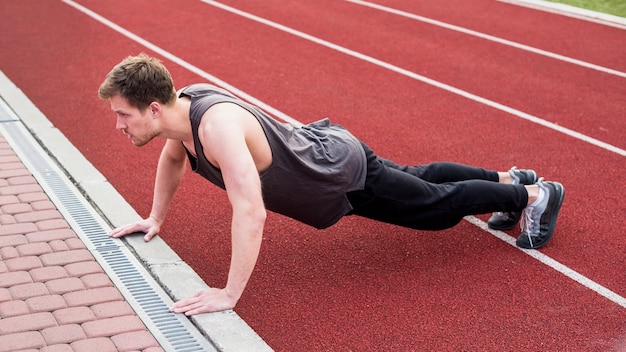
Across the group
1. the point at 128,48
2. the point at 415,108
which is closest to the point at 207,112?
the point at 415,108

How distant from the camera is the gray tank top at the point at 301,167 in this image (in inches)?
165

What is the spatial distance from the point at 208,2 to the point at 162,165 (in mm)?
8574

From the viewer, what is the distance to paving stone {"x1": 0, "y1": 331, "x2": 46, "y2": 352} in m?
3.81

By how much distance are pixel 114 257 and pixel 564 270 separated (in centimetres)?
270

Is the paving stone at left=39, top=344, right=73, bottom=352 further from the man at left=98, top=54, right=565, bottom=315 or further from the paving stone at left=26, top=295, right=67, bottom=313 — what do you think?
the man at left=98, top=54, right=565, bottom=315

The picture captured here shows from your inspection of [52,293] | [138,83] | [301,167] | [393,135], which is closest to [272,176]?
[301,167]

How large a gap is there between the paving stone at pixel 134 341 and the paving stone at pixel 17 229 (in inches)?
55.8

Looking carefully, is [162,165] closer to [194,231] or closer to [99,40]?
[194,231]

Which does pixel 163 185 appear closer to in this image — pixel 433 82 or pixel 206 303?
pixel 206 303

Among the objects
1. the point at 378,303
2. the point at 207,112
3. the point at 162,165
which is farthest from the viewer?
the point at 162,165

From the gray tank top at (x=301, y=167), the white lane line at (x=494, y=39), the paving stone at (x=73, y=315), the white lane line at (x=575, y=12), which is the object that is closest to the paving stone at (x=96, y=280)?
the paving stone at (x=73, y=315)

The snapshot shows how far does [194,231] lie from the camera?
17.4 feet

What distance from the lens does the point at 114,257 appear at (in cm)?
474

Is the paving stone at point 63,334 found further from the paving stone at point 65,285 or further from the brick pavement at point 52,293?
the paving stone at point 65,285
